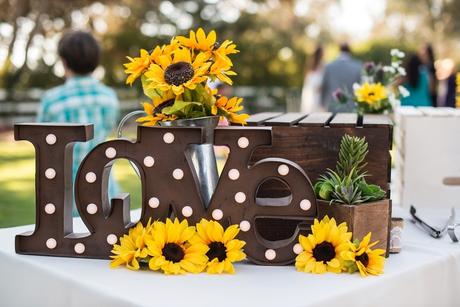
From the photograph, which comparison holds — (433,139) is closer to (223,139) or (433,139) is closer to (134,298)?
(223,139)

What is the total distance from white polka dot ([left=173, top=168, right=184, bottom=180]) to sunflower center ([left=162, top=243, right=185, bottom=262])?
0.51 ft

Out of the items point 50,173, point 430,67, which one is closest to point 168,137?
point 50,173

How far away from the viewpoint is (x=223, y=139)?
1533mm

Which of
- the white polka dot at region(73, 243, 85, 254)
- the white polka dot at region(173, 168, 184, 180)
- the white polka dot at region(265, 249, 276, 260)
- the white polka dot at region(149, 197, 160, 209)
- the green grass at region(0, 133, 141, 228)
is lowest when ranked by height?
the green grass at region(0, 133, 141, 228)

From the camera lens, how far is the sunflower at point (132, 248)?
4.79ft

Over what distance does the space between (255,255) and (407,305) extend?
34 centimetres

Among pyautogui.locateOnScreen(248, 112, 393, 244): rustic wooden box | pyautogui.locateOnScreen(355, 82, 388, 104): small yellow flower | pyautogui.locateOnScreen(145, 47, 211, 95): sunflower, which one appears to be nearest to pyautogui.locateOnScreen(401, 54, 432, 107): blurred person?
pyautogui.locateOnScreen(355, 82, 388, 104): small yellow flower

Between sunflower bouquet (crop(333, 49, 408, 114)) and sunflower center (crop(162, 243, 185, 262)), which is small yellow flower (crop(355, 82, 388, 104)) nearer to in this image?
sunflower bouquet (crop(333, 49, 408, 114))

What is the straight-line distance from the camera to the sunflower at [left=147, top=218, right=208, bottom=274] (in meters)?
1.44

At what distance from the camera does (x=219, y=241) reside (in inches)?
58.5

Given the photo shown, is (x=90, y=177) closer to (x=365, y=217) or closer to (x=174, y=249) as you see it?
(x=174, y=249)

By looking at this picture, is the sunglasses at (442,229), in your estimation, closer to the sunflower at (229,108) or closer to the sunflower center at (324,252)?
the sunflower center at (324,252)

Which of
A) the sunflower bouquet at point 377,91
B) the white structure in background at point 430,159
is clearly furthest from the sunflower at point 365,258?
the sunflower bouquet at point 377,91

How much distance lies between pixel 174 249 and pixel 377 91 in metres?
1.35
